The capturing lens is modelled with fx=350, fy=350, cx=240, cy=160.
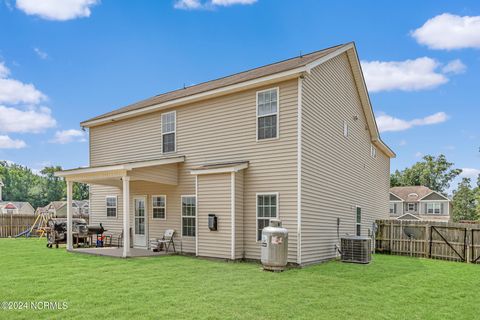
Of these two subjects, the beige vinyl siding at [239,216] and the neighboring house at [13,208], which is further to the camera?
the neighboring house at [13,208]

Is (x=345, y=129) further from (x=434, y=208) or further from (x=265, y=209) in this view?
(x=434, y=208)

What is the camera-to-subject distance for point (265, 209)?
1029 centimetres

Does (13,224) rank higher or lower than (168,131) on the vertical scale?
lower

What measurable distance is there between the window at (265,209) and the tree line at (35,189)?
Answer: 62.6 metres

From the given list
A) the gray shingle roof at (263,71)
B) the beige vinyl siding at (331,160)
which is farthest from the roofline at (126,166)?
the beige vinyl siding at (331,160)

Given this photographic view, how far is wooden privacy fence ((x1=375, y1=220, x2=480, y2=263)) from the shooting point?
12594 mm

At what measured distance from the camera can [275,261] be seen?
28.3 ft

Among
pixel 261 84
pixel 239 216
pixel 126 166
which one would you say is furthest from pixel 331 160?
pixel 126 166

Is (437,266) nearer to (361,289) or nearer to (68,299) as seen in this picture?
(361,289)

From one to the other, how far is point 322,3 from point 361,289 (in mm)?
10226

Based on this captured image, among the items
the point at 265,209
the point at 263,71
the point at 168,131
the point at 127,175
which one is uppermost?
the point at 263,71

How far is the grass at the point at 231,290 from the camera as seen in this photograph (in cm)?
526

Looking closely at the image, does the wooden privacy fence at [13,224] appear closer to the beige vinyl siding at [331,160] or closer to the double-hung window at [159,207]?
the double-hung window at [159,207]

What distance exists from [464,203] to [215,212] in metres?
56.2
